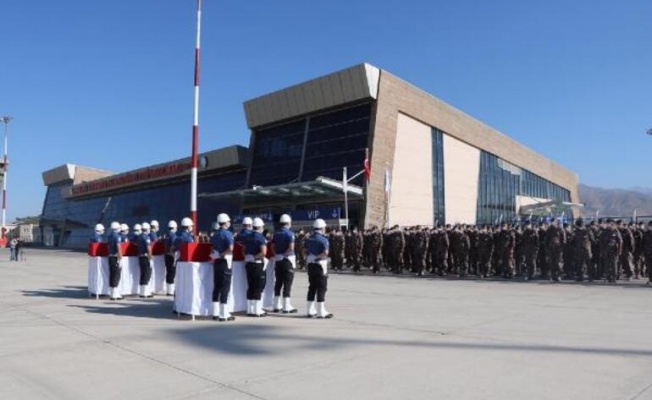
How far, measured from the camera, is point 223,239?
10.5m

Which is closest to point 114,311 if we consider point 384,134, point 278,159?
point 384,134

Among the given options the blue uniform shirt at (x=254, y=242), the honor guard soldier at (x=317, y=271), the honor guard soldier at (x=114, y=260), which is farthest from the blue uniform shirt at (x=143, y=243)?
the honor guard soldier at (x=317, y=271)

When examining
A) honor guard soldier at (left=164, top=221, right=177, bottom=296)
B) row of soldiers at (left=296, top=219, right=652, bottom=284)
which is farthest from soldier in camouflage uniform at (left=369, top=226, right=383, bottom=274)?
honor guard soldier at (left=164, top=221, right=177, bottom=296)

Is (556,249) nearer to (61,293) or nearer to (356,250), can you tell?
(356,250)

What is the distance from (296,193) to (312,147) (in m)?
3.53

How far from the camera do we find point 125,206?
2297 inches

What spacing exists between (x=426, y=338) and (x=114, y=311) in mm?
A: 6625

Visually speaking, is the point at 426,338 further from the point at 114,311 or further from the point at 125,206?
the point at 125,206

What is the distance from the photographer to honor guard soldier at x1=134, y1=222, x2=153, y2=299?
14.1 m

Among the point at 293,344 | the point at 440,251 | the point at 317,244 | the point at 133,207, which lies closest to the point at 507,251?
the point at 440,251

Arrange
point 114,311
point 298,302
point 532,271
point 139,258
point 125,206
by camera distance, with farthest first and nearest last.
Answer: point 125,206 → point 532,271 → point 139,258 → point 298,302 → point 114,311

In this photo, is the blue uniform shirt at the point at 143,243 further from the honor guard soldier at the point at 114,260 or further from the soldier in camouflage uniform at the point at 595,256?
the soldier in camouflage uniform at the point at 595,256

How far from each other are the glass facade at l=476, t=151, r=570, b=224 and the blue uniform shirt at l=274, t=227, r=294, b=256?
33.6m

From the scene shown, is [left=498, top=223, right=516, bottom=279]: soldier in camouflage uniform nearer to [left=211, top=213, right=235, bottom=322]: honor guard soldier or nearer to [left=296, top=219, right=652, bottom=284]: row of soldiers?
[left=296, top=219, right=652, bottom=284]: row of soldiers
